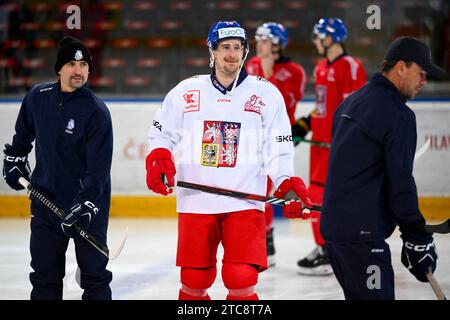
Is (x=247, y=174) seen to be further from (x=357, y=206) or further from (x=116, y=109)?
(x=116, y=109)

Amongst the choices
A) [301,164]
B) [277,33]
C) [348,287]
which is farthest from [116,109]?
[348,287]

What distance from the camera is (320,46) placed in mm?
6582

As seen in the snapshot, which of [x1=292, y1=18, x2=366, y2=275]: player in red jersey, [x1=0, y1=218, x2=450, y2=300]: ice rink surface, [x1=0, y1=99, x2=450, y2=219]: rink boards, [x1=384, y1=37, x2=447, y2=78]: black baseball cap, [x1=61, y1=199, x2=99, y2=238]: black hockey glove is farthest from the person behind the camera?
[x1=0, y1=99, x2=450, y2=219]: rink boards

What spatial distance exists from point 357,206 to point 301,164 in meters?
4.94

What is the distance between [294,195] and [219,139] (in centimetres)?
38

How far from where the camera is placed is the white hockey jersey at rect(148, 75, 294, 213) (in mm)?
4113

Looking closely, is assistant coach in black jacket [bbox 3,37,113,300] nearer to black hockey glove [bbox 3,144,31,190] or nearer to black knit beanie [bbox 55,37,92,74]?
black knit beanie [bbox 55,37,92,74]

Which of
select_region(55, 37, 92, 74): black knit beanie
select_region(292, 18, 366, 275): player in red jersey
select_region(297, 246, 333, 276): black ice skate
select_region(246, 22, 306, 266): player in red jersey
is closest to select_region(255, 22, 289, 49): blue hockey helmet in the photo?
select_region(246, 22, 306, 266): player in red jersey

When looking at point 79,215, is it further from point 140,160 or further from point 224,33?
point 140,160

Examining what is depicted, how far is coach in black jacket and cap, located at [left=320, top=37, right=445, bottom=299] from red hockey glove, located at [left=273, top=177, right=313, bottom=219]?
0.47 meters

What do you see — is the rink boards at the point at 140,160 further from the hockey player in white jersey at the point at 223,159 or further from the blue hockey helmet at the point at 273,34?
the hockey player in white jersey at the point at 223,159


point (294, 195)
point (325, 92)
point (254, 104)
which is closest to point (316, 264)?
point (325, 92)

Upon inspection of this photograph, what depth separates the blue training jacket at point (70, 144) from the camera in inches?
169

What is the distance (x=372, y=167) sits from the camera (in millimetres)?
3508
